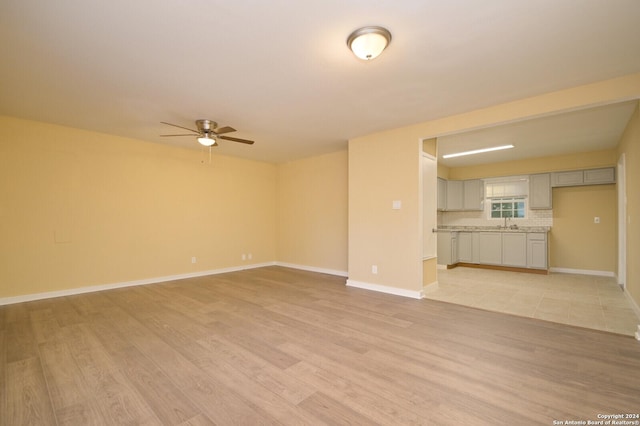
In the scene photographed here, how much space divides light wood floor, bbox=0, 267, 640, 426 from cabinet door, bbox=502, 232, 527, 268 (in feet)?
11.6

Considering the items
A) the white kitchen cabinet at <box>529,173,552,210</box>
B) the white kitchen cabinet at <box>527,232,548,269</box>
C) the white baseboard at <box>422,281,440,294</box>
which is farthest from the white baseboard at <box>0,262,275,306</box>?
the white kitchen cabinet at <box>529,173,552,210</box>

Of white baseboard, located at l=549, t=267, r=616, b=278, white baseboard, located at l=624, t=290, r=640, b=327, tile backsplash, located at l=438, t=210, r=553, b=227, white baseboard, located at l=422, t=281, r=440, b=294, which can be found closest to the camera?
white baseboard, located at l=624, t=290, r=640, b=327

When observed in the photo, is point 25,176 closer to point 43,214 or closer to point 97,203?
point 43,214

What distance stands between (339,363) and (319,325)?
0.82m

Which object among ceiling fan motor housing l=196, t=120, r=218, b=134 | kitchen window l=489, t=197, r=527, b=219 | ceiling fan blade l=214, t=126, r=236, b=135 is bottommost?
kitchen window l=489, t=197, r=527, b=219

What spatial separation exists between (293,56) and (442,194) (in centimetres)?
599

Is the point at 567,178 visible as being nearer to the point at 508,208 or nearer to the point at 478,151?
the point at 508,208

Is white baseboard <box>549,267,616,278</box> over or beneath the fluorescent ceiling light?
beneath

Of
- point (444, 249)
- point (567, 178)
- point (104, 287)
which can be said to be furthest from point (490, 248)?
point (104, 287)

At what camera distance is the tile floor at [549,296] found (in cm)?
324

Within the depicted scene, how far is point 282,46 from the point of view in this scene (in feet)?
7.50

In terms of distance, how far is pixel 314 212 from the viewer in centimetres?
645

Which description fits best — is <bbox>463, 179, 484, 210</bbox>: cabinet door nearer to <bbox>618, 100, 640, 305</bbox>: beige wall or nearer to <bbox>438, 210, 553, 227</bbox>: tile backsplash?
<bbox>438, 210, 553, 227</bbox>: tile backsplash

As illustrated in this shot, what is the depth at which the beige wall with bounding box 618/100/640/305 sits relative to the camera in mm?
3287
